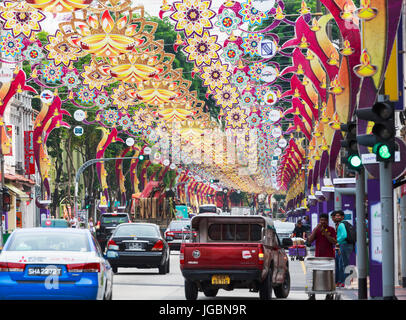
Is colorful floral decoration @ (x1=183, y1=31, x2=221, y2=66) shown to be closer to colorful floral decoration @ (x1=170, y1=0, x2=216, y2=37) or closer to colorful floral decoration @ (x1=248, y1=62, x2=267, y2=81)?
colorful floral decoration @ (x1=170, y1=0, x2=216, y2=37)

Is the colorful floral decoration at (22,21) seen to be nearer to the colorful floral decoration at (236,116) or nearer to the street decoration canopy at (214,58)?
the street decoration canopy at (214,58)

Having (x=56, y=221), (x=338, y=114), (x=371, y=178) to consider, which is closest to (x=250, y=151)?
(x=56, y=221)

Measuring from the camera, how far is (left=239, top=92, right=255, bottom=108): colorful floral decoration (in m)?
49.1

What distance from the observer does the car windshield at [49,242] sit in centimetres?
1705

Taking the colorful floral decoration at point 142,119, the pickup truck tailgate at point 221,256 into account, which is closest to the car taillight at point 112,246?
the pickup truck tailgate at point 221,256

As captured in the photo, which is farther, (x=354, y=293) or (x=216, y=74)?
(x=216, y=74)

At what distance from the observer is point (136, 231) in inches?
1287

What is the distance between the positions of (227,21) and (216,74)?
9.08m

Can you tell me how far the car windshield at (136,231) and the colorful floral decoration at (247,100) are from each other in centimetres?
1636

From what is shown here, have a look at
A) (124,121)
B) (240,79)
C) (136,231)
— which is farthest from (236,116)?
(136,231)

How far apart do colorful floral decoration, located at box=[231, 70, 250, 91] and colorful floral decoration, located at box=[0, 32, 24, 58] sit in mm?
10813

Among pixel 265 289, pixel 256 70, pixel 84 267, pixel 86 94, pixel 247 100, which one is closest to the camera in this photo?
pixel 84 267

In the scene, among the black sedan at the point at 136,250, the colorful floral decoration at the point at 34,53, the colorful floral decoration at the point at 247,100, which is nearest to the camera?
the black sedan at the point at 136,250

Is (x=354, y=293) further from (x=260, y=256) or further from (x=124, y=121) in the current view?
(x=124, y=121)
